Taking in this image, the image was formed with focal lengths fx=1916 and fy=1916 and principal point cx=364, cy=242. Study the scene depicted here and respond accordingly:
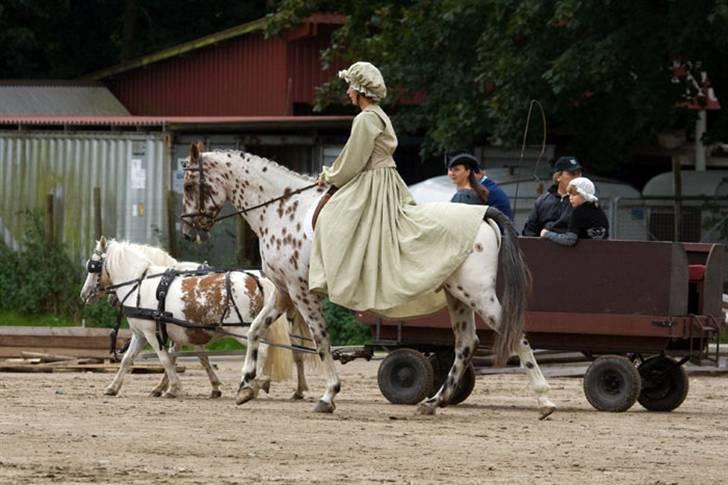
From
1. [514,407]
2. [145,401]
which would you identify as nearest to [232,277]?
[145,401]

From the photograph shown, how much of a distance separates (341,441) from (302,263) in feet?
10.2

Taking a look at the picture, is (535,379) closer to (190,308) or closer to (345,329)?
(190,308)

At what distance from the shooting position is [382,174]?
610 inches

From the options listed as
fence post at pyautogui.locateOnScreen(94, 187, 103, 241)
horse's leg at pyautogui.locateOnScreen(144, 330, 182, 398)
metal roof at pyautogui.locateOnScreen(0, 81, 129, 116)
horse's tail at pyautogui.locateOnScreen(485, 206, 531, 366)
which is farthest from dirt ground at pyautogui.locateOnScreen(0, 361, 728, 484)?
metal roof at pyautogui.locateOnScreen(0, 81, 129, 116)

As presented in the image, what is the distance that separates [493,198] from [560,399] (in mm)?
2594

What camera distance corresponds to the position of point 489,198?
55.3ft

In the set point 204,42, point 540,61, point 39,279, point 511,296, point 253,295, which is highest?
point 204,42

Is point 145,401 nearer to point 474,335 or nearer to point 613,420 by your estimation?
point 474,335

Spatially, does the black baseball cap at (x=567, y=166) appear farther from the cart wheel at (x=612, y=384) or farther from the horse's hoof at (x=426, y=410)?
the horse's hoof at (x=426, y=410)

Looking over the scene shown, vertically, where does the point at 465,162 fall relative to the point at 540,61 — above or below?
below

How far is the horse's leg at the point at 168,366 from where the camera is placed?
17594mm

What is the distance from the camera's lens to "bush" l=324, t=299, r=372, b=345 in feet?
85.5

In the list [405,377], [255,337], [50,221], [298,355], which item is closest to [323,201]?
[255,337]

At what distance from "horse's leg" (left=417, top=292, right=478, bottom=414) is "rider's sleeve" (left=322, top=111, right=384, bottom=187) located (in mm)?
1285
